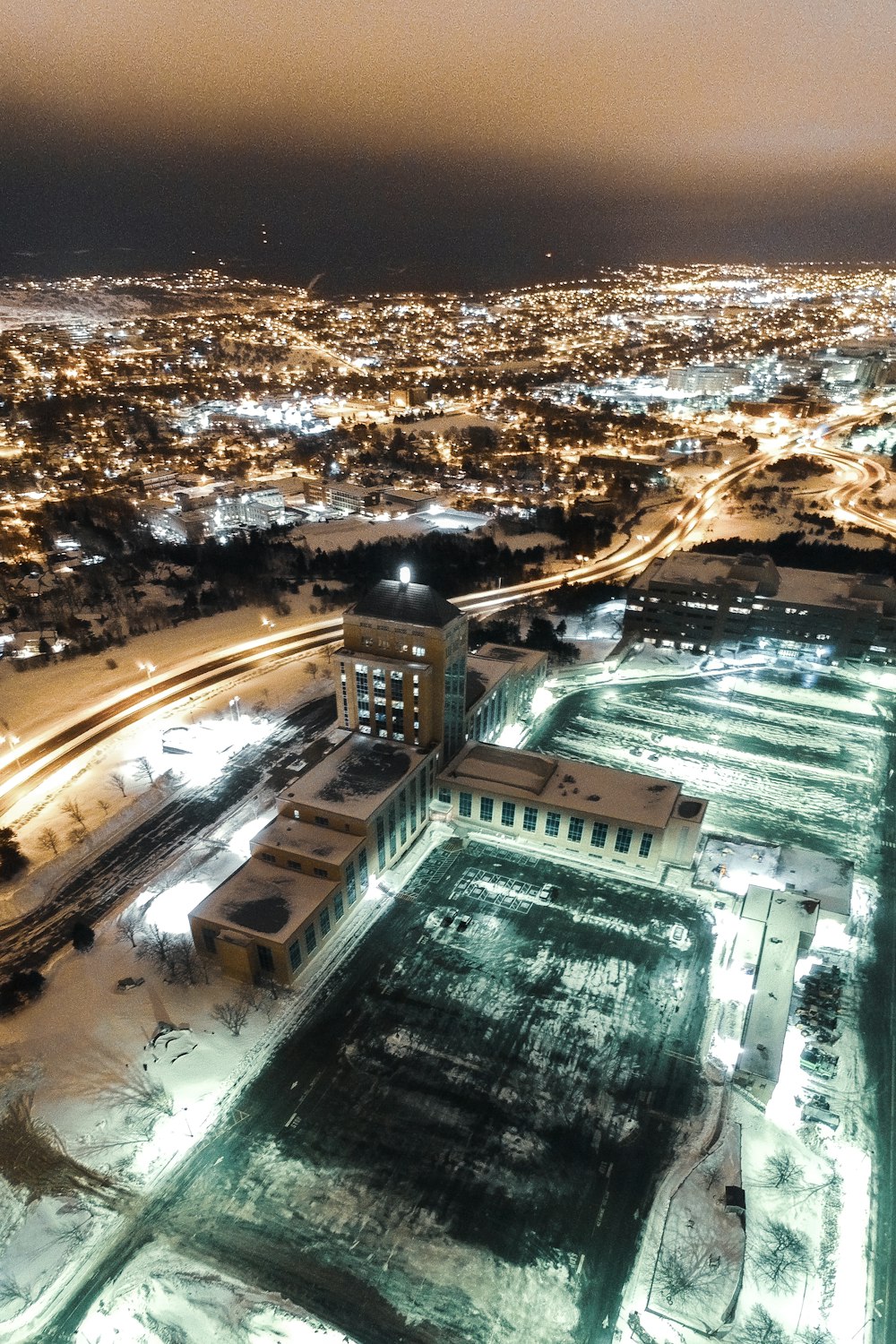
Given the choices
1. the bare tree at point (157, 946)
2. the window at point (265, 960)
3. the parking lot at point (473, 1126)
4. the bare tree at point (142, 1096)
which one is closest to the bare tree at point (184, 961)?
the bare tree at point (157, 946)

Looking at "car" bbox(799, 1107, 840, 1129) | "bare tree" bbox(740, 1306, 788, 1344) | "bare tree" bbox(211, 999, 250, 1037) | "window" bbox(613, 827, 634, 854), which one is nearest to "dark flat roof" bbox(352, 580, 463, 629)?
"window" bbox(613, 827, 634, 854)

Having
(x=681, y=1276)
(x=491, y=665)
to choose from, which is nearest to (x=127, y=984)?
(x=681, y=1276)

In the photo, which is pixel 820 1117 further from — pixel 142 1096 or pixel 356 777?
pixel 142 1096

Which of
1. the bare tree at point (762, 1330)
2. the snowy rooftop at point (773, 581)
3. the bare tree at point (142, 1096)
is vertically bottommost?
the bare tree at point (762, 1330)

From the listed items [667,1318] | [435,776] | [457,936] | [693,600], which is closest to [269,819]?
[435,776]

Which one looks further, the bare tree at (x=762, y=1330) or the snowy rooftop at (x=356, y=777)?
the snowy rooftop at (x=356, y=777)

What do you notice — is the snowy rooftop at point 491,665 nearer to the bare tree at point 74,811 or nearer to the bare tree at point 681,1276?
the bare tree at point 74,811

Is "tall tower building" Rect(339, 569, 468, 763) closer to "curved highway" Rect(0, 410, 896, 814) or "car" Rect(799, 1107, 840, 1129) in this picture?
"curved highway" Rect(0, 410, 896, 814)
